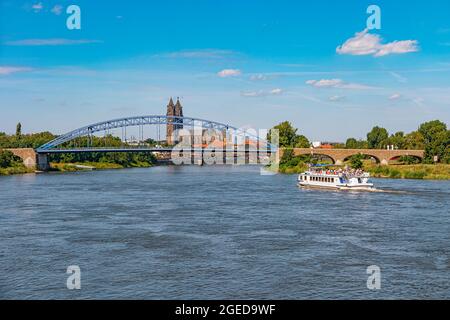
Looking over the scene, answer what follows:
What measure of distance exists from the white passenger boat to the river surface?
10.1 metres

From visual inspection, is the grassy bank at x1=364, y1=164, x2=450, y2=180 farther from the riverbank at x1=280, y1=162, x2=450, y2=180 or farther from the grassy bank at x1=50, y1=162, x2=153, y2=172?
the grassy bank at x1=50, y1=162, x2=153, y2=172

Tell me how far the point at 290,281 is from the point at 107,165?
101781mm

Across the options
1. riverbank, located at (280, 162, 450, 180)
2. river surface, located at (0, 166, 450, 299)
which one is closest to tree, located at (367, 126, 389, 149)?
riverbank, located at (280, 162, 450, 180)

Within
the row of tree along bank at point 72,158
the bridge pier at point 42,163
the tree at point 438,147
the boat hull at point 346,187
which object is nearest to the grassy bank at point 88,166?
the row of tree along bank at point 72,158

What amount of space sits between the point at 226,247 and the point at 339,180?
34.4m

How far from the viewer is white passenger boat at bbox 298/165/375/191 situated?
191 feet

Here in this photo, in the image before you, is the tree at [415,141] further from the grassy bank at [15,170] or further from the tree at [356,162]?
the grassy bank at [15,170]

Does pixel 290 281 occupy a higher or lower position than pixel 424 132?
lower

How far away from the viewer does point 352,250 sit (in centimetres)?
2731

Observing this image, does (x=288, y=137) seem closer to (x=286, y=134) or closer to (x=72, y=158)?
(x=286, y=134)

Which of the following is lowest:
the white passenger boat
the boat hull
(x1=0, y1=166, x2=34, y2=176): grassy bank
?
the boat hull

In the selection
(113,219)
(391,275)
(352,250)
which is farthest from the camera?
(113,219)
